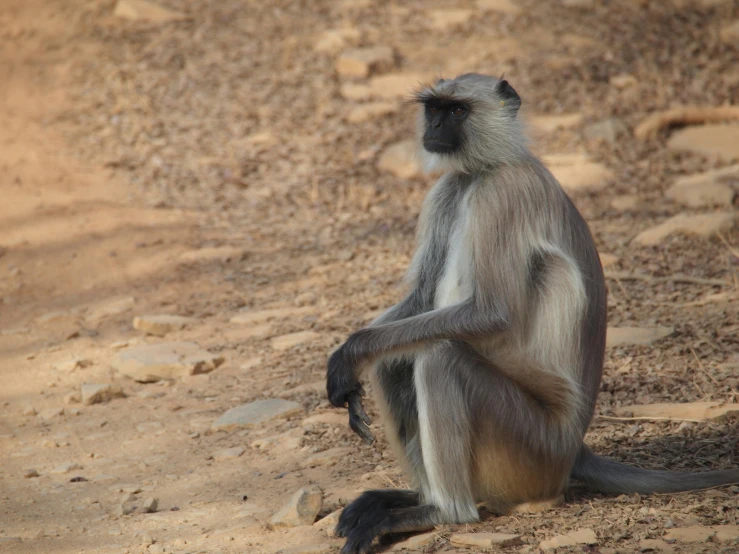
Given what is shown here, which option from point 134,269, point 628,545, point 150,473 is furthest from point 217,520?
point 134,269

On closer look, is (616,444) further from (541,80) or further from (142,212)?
(541,80)

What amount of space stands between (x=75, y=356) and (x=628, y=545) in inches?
144

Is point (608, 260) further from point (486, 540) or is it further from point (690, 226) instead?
point (486, 540)

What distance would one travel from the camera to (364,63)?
29.7ft

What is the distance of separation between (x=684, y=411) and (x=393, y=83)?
5.65 meters

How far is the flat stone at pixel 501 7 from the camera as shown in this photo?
32.8 feet

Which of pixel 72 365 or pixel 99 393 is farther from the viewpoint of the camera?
pixel 72 365

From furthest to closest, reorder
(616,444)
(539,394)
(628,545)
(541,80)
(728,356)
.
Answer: (541,80) → (728,356) → (616,444) → (539,394) → (628,545)

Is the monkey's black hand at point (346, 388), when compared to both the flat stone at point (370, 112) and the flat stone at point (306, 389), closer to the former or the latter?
the flat stone at point (306, 389)

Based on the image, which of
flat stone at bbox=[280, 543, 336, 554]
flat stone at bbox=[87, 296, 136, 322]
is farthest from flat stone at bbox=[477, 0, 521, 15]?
flat stone at bbox=[280, 543, 336, 554]

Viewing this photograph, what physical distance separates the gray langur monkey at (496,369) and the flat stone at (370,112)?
200 inches

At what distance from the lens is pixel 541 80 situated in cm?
887

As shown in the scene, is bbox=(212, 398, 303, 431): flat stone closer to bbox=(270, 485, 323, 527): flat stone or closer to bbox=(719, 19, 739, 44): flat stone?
bbox=(270, 485, 323, 527): flat stone

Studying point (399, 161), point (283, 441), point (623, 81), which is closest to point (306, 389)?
point (283, 441)
